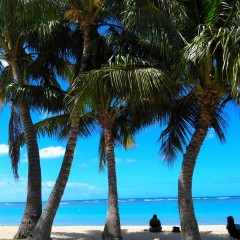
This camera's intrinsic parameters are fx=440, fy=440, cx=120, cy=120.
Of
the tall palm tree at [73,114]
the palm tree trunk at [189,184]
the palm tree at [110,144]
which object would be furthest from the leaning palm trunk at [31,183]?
the palm tree trunk at [189,184]

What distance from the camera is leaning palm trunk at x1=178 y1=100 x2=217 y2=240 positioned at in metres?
10.3

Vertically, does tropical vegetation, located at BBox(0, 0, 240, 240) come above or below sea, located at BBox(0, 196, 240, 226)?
below

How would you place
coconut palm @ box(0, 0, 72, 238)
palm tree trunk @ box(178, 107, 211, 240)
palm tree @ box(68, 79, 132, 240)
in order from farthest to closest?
palm tree @ box(68, 79, 132, 240), coconut palm @ box(0, 0, 72, 238), palm tree trunk @ box(178, 107, 211, 240)

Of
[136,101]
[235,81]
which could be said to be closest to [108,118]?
[136,101]

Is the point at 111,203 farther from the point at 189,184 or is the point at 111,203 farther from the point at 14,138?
the point at 14,138

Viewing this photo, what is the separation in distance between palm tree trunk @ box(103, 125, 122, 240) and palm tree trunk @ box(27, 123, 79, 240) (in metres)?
1.33

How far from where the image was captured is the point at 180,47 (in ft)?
35.0

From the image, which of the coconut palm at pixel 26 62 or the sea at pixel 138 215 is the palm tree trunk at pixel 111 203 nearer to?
the coconut palm at pixel 26 62

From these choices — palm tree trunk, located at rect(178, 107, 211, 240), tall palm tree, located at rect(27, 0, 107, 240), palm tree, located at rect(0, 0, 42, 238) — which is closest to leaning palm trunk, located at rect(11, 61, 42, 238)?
palm tree, located at rect(0, 0, 42, 238)

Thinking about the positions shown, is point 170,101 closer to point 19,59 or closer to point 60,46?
point 60,46

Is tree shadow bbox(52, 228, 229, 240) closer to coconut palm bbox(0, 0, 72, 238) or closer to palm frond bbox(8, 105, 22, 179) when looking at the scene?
coconut palm bbox(0, 0, 72, 238)

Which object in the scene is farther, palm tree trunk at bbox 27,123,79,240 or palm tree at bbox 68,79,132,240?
palm tree at bbox 68,79,132,240

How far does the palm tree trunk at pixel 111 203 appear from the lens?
12.6 m

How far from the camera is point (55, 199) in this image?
12.1 m
